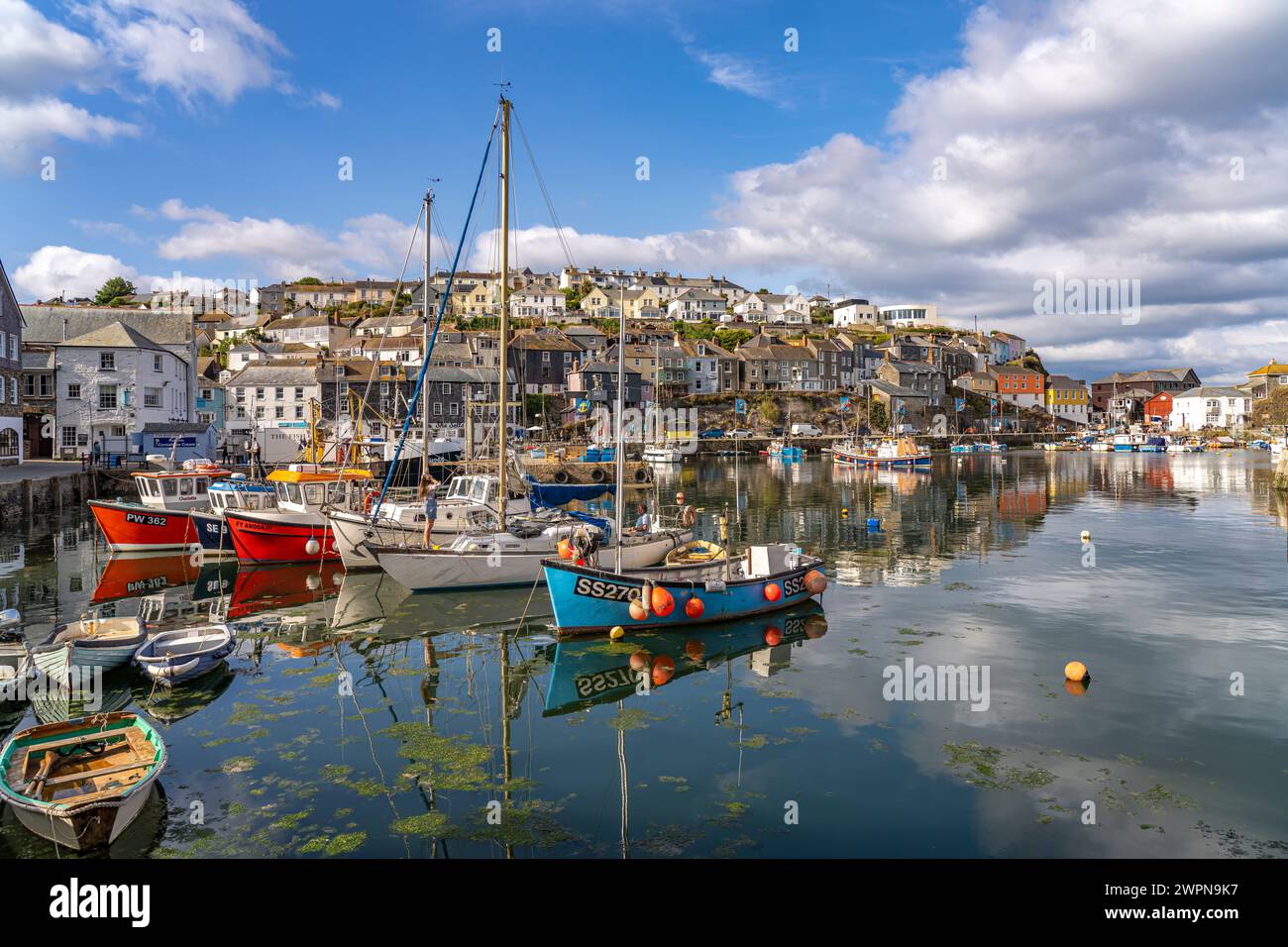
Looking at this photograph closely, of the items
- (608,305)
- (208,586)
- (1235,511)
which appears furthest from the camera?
(608,305)

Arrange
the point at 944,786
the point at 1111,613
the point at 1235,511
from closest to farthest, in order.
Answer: the point at 944,786, the point at 1111,613, the point at 1235,511

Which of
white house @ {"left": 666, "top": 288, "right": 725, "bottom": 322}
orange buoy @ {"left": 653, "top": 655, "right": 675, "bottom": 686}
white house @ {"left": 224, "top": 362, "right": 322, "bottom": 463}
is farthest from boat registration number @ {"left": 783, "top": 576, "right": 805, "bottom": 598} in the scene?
white house @ {"left": 666, "top": 288, "right": 725, "bottom": 322}

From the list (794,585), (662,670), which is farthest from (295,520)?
(794,585)

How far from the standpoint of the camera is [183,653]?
53.6 feet

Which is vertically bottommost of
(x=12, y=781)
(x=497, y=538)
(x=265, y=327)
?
(x=12, y=781)

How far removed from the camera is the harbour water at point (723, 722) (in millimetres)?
10453

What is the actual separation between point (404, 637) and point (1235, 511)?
47705mm

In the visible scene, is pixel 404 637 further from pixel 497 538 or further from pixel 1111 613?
pixel 1111 613

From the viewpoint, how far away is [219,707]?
14914 mm

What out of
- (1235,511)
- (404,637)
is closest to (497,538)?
(404,637)

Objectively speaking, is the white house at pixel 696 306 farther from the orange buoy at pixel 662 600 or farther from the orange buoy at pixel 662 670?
the orange buoy at pixel 662 670

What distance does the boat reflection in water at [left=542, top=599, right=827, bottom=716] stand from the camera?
1619 cm
